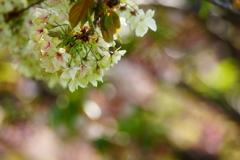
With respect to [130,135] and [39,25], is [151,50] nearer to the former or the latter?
[130,135]

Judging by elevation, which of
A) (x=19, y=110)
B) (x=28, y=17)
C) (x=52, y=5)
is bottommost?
(x=19, y=110)

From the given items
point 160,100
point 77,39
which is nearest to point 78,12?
point 77,39

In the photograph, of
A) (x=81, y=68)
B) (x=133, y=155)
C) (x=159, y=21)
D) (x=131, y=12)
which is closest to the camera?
(x=81, y=68)

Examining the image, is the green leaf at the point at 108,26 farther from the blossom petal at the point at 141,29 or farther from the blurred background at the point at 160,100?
the blurred background at the point at 160,100

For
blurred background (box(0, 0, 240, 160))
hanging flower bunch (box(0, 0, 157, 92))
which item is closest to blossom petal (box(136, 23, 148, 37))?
hanging flower bunch (box(0, 0, 157, 92))

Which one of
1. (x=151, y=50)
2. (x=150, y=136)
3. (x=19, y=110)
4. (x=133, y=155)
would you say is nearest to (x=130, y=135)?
(x=150, y=136)

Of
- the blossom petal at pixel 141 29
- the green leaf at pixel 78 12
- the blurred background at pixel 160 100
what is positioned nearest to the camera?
the green leaf at pixel 78 12

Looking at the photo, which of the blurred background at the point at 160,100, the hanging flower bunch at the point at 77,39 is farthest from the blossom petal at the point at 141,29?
the blurred background at the point at 160,100
